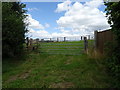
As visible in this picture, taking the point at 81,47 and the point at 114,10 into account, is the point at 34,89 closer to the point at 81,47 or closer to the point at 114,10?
A: the point at 114,10

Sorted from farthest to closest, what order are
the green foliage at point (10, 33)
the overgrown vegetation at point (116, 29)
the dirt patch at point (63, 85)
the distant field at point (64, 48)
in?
the distant field at point (64, 48) → the green foliage at point (10, 33) → the dirt patch at point (63, 85) → the overgrown vegetation at point (116, 29)

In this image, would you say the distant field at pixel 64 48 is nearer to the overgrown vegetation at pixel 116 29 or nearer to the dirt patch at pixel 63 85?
the dirt patch at pixel 63 85

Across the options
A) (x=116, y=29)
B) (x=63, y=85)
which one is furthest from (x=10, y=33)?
(x=116, y=29)

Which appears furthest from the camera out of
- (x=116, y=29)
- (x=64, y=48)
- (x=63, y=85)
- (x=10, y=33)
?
(x=64, y=48)

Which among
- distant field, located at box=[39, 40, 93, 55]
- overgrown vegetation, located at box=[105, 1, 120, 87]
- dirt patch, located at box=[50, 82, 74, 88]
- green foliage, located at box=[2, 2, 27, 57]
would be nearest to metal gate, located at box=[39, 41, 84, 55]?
distant field, located at box=[39, 40, 93, 55]

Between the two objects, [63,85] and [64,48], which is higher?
[64,48]

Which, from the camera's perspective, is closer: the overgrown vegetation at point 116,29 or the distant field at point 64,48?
the overgrown vegetation at point 116,29

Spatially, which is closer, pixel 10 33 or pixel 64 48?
pixel 10 33

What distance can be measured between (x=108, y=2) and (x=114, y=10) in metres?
0.35

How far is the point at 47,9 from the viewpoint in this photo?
7.51 metres

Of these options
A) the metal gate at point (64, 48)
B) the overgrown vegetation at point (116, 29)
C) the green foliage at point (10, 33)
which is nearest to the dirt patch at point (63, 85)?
the overgrown vegetation at point (116, 29)

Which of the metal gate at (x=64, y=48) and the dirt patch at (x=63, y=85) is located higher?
the metal gate at (x=64, y=48)

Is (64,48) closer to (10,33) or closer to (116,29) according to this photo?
(10,33)

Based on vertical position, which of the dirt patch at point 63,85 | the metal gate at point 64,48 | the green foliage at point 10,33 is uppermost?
the green foliage at point 10,33
